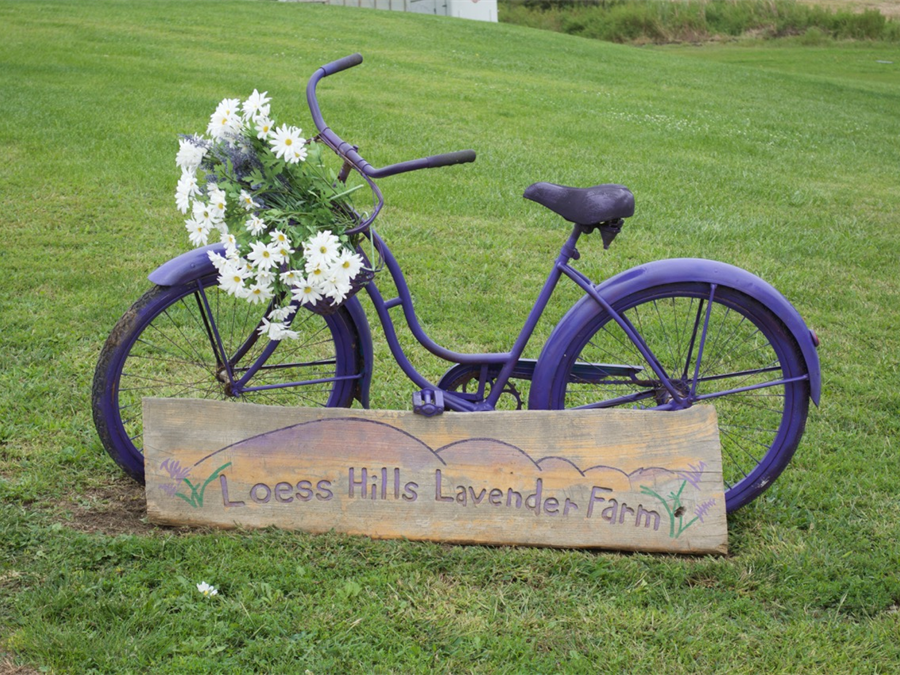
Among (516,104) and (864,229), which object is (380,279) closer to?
(864,229)

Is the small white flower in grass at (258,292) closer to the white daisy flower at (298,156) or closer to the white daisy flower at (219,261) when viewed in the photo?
the white daisy flower at (219,261)

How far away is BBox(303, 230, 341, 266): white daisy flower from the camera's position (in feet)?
8.29

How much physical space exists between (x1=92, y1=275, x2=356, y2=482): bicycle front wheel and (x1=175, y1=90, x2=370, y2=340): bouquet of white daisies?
36 cm

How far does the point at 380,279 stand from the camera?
536 centimetres

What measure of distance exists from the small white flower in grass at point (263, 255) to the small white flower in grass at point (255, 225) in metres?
0.04

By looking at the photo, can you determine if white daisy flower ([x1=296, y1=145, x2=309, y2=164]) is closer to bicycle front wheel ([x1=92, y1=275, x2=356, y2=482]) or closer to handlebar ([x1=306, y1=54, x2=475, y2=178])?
handlebar ([x1=306, y1=54, x2=475, y2=178])

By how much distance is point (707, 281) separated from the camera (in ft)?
9.50

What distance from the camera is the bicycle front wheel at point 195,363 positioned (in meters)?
2.90

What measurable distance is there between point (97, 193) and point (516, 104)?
6.26 m

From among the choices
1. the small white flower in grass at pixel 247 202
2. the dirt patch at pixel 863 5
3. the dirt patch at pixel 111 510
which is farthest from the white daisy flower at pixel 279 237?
the dirt patch at pixel 863 5

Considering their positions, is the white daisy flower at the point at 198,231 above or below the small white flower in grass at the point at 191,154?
below

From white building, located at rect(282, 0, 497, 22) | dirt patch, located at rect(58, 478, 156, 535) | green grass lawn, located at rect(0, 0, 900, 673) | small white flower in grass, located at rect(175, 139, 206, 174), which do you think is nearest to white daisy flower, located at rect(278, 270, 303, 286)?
small white flower in grass, located at rect(175, 139, 206, 174)

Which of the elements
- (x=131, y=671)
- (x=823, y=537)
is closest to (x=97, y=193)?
(x=131, y=671)

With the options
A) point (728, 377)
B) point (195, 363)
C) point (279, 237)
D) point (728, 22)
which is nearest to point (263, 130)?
point (279, 237)
